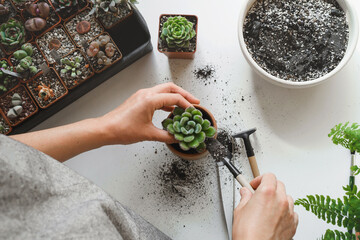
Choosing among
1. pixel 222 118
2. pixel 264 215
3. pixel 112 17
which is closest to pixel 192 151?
pixel 222 118

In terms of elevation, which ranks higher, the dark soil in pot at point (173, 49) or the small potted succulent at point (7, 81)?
the dark soil in pot at point (173, 49)

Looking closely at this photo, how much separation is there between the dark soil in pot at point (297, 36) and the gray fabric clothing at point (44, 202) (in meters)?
0.71

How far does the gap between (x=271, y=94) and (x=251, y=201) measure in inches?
18.3

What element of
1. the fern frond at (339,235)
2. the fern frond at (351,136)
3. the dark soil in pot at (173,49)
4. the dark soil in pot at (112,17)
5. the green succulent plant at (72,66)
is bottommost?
the fern frond at (339,235)

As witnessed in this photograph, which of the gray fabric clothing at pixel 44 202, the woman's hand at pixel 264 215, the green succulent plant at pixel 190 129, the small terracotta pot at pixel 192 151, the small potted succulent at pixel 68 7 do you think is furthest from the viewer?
the small potted succulent at pixel 68 7

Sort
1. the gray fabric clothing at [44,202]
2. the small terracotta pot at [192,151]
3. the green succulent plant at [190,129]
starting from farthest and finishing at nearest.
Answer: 1. the small terracotta pot at [192,151]
2. the green succulent plant at [190,129]
3. the gray fabric clothing at [44,202]

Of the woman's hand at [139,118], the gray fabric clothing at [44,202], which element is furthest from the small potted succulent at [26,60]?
the gray fabric clothing at [44,202]

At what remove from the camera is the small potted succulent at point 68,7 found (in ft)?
3.52

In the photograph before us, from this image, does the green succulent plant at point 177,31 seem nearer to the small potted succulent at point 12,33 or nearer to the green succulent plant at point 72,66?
the green succulent plant at point 72,66

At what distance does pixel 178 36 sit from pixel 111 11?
0.25 m

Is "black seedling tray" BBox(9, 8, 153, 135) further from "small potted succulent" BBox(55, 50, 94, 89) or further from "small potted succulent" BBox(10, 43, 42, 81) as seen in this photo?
"small potted succulent" BBox(10, 43, 42, 81)

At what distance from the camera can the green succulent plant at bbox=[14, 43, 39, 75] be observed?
1.04 m

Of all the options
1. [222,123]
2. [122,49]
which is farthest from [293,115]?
[122,49]

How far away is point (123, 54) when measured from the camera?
1114mm
